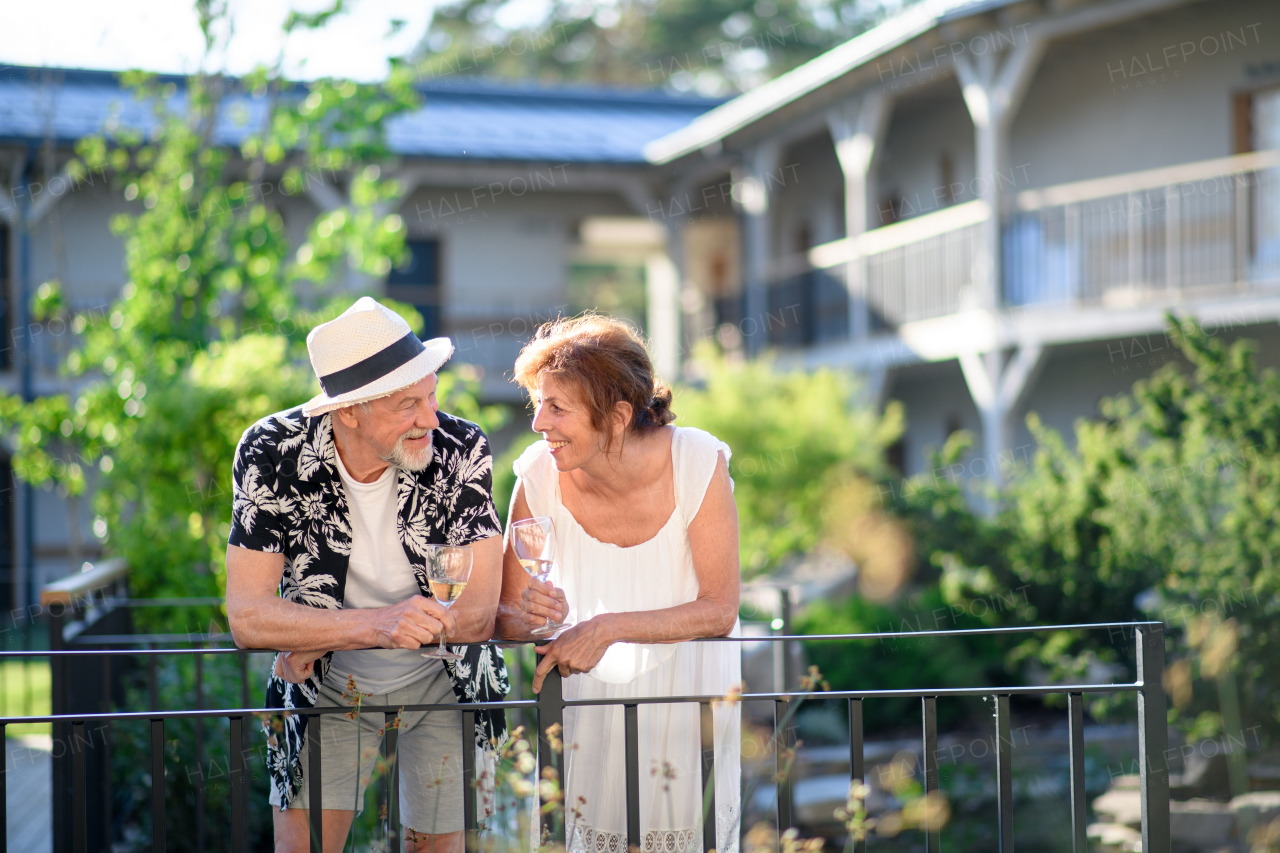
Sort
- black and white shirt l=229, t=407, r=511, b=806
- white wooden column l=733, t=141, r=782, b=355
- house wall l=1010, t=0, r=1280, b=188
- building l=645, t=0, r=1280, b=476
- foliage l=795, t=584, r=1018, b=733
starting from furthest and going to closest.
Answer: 1. white wooden column l=733, t=141, r=782, b=355
2. house wall l=1010, t=0, r=1280, b=188
3. building l=645, t=0, r=1280, b=476
4. foliage l=795, t=584, r=1018, b=733
5. black and white shirt l=229, t=407, r=511, b=806

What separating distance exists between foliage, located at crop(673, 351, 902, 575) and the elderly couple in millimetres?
7259

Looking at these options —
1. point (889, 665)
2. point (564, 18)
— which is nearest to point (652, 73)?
point (564, 18)

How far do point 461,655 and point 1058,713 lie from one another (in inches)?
261

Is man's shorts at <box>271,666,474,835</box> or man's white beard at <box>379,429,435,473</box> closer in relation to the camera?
man's white beard at <box>379,429,435,473</box>

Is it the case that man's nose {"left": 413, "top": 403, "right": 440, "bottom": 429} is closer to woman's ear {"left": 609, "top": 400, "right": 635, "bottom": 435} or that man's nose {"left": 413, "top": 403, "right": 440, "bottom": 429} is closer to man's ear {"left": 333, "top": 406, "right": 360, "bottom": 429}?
man's ear {"left": 333, "top": 406, "right": 360, "bottom": 429}

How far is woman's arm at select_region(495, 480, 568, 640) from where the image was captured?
2.72 m

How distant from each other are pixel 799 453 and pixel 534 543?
331 inches

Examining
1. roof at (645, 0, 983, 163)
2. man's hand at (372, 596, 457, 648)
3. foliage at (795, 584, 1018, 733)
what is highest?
roof at (645, 0, 983, 163)

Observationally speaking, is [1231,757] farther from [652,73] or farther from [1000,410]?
[652,73]

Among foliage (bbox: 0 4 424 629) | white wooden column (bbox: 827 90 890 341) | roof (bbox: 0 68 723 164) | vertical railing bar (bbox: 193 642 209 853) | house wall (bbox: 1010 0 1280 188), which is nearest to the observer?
vertical railing bar (bbox: 193 642 209 853)

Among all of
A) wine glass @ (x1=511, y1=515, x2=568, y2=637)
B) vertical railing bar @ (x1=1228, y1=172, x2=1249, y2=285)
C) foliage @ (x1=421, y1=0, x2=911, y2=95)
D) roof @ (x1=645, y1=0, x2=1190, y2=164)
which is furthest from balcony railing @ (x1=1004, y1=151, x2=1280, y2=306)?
foliage @ (x1=421, y1=0, x2=911, y2=95)

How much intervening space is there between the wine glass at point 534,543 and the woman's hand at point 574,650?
0.16 metres

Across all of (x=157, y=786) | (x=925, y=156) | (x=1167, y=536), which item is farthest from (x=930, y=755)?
(x=925, y=156)

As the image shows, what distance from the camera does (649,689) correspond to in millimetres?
2984
